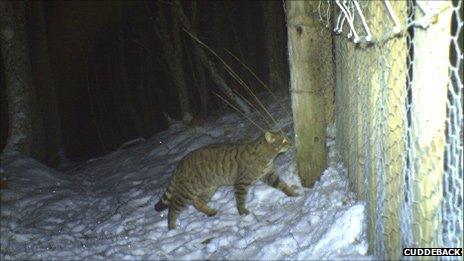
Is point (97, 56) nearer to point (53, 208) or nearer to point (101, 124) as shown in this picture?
point (101, 124)

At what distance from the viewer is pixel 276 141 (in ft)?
21.0

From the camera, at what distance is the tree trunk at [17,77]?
10.8 meters

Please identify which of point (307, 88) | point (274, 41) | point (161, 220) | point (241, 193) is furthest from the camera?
→ point (274, 41)

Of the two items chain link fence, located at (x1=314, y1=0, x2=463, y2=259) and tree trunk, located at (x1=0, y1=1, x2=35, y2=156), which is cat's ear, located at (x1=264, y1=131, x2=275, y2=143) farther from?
tree trunk, located at (x1=0, y1=1, x2=35, y2=156)

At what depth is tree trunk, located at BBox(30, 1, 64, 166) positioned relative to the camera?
42.2ft

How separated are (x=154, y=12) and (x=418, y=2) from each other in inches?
762

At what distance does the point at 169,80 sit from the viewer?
2672 centimetres

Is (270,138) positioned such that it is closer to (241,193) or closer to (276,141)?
(276,141)

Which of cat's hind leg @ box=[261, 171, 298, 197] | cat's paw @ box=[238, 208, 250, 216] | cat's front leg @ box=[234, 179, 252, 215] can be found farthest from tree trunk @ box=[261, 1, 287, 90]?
Answer: cat's paw @ box=[238, 208, 250, 216]

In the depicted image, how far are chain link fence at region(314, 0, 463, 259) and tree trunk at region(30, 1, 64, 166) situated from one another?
35.3ft

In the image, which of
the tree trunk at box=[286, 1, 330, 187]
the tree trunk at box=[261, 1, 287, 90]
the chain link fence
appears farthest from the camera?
the tree trunk at box=[261, 1, 287, 90]

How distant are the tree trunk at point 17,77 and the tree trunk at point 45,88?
1590 millimetres

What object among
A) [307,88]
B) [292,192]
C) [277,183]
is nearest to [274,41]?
[277,183]

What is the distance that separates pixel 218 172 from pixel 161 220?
36.6 inches
